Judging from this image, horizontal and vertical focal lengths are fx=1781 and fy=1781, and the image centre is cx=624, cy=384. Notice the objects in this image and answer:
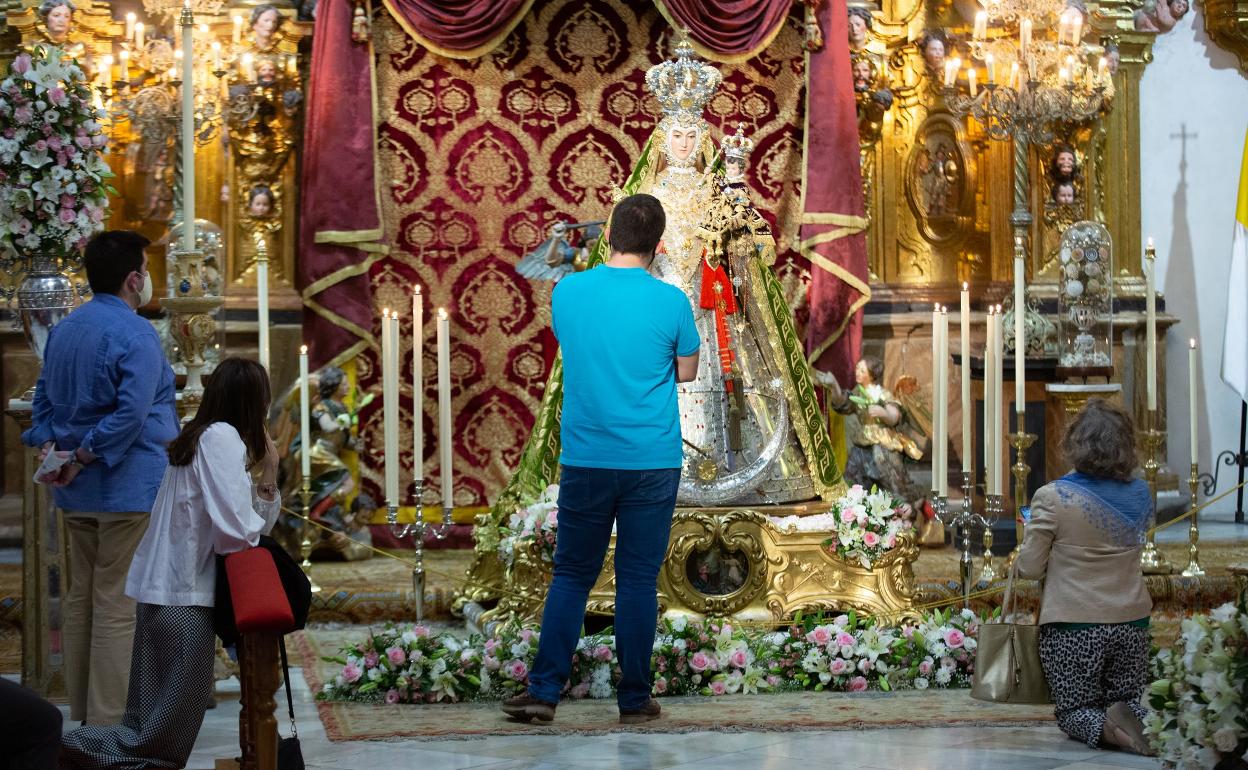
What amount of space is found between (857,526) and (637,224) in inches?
67.7

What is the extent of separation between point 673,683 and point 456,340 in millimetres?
3918

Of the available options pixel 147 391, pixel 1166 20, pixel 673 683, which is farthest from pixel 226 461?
pixel 1166 20

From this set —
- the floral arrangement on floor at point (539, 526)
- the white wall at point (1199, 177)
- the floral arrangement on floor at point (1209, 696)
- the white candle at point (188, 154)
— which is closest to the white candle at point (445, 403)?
the floral arrangement on floor at point (539, 526)

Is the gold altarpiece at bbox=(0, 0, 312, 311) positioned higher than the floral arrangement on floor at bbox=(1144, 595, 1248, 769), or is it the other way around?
the gold altarpiece at bbox=(0, 0, 312, 311)

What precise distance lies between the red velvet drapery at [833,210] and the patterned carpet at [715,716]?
358 cm

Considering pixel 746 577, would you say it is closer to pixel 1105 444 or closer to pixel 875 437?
pixel 1105 444

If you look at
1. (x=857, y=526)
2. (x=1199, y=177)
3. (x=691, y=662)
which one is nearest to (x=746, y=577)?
(x=857, y=526)

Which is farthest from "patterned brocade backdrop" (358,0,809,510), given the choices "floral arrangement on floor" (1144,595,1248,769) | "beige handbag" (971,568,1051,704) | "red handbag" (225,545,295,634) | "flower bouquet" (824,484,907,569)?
"floral arrangement on floor" (1144,595,1248,769)

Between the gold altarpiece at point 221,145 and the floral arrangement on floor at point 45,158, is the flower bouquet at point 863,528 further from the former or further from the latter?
the gold altarpiece at point 221,145

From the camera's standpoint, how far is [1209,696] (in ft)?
12.6

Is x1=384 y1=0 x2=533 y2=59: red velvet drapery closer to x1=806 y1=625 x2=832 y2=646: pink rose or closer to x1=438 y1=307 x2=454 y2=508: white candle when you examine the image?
x1=438 y1=307 x2=454 y2=508: white candle

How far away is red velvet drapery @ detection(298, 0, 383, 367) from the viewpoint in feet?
28.6

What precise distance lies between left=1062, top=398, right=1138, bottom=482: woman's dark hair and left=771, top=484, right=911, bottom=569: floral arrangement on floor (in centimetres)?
134

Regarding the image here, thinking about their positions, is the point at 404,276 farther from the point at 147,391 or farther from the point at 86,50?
the point at 147,391
